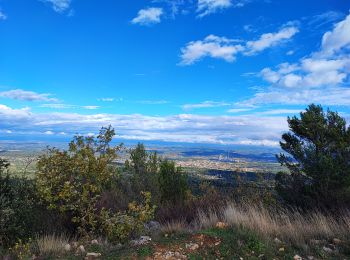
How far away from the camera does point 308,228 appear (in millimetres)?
8586

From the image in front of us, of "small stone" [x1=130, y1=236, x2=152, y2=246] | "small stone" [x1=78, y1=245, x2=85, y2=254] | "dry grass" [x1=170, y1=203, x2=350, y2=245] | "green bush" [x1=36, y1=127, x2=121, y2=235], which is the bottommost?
"small stone" [x1=78, y1=245, x2=85, y2=254]

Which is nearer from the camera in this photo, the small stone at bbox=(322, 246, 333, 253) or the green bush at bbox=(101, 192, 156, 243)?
the small stone at bbox=(322, 246, 333, 253)

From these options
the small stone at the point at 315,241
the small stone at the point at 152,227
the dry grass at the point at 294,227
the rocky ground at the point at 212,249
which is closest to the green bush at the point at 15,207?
the rocky ground at the point at 212,249

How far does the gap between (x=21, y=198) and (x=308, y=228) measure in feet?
24.4

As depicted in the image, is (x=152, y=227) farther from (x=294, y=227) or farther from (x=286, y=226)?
(x=294, y=227)

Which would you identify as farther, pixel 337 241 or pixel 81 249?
pixel 337 241

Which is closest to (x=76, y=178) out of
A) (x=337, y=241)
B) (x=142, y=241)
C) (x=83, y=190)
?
(x=83, y=190)

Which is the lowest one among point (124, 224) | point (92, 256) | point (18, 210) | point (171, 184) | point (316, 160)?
point (92, 256)

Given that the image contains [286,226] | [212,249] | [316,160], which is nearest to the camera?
[212,249]

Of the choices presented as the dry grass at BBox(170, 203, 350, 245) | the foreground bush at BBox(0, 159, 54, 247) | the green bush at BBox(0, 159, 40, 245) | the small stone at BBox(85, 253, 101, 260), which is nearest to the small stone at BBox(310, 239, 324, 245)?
the dry grass at BBox(170, 203, 350, 245)

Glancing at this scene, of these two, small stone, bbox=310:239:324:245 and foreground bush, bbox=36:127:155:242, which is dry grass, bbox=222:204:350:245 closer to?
small stone, bbox=310:239:324:245

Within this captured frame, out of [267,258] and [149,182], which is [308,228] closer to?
[267,258]

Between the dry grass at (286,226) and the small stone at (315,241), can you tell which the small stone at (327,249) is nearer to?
the small stone at (315,241)

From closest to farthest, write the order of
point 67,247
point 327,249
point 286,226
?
point 327,249
point 67,247
point 286,226
